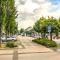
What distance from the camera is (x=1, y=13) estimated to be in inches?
1431

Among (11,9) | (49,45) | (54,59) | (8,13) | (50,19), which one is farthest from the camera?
(50,19)

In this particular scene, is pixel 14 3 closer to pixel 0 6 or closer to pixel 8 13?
pixel 8 13

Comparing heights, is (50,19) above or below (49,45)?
above

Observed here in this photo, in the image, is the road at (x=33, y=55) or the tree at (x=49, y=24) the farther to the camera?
the tree at (x=49, y=24)

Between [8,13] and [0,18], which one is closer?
[0,18]

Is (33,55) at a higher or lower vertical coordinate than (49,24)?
lower

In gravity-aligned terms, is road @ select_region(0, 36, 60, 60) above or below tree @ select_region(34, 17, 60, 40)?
below

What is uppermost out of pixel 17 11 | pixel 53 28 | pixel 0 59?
pixel 17 11

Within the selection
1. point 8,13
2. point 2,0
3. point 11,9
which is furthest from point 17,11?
point 2,0

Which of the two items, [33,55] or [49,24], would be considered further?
[49,24]

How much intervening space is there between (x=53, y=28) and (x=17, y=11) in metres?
7.62

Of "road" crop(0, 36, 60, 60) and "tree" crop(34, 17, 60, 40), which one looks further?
"tree" crop(34, 17, 60, 40)

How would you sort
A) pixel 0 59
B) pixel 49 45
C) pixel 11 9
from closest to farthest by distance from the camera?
pixel 0 59 < pixel 49 45 < pixel 11 9

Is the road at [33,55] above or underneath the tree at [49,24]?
underneath
